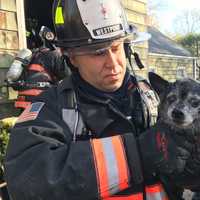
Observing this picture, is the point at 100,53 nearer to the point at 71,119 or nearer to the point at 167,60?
the point at 71,119

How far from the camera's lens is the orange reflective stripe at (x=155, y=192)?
1.65 meters

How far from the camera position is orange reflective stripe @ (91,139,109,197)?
4.87 ft

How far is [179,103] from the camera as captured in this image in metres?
1.91

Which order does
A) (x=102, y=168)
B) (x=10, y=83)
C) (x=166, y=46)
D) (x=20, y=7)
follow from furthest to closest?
1. (x=166, y=46)
2. (x=20, y=7)
3. (x=10, y=83)
4. (x=102, y=168)

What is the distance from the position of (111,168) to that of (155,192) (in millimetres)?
263

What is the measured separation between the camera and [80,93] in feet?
5.82

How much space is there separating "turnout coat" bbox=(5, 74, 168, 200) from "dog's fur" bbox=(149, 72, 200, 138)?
0.18 m

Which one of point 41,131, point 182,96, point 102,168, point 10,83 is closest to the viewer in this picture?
point 102,168

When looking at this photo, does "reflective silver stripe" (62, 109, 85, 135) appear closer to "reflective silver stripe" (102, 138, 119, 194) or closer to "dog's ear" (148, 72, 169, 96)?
"reflective silver stripe" (102, 138, 119, 194)

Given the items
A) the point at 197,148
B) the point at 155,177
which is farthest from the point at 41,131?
the point at 197,148

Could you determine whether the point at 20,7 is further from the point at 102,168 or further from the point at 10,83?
the point at 102,168

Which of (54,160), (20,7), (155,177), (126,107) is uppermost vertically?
(20,7)

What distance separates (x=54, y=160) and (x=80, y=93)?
366 mm

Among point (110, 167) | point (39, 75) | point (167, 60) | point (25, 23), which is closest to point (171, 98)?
point (110, 167)
